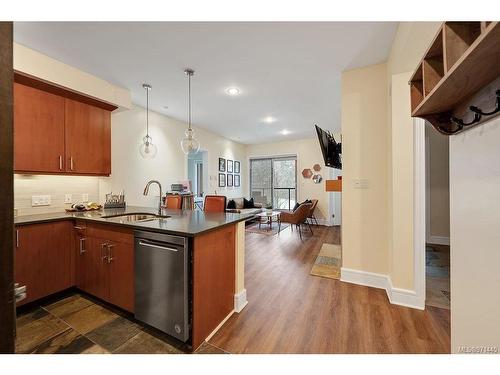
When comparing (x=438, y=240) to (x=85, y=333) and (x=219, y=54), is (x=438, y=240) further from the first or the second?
(x=85, y=333)

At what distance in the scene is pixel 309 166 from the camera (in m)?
6.62

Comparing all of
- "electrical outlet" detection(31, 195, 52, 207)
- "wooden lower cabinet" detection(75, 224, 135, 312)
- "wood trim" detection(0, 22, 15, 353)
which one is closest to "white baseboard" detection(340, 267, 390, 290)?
"wooden lower cabinet" detection(75, 224, 135, 312)

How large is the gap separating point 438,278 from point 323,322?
194 centimetres

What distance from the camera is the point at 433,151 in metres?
4.19

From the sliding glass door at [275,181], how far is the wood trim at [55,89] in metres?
5.29

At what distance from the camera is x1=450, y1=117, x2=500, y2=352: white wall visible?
831 mm

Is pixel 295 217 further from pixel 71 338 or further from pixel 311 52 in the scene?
pixel 71 338

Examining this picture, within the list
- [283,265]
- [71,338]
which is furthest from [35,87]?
[283,265]

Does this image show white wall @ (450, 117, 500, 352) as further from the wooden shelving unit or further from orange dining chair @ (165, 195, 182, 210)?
orange dining chair @ (165, 195, 182, 210)

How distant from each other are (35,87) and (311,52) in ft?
9.98

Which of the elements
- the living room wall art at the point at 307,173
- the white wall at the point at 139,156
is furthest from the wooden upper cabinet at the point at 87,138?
the living room wall art at the point at 307,173

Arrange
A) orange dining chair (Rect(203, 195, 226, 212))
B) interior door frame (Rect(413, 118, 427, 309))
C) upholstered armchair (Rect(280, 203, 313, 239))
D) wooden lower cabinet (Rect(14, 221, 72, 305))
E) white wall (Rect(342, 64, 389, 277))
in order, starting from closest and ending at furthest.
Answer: wooden lower cabinet (Rect(14, 221, 72, 305)) → interior door frame (Rect(413, 118, 427, 309)) → white wall (Rect(342, 64, 389, 277)) → orange dining chair (Rect(203, 195, 226, 212)) → upholstered armchair (Rect(280, 203, 313, 239))

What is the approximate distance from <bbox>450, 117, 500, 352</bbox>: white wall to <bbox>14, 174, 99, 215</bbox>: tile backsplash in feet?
12.4

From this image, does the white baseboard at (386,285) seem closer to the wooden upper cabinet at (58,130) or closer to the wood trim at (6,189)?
the wood trim at (6,189)
